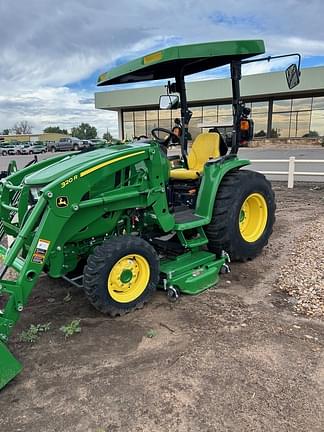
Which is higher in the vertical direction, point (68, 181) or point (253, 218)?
point (68, 181)

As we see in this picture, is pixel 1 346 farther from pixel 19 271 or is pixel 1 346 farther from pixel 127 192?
pixel 127 192

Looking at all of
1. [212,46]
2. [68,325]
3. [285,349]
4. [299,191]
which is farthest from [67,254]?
[299,191]

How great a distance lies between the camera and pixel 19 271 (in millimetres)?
2979

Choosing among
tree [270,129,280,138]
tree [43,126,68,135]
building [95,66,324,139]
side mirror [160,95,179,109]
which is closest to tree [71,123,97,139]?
tree [43,126,68,135]

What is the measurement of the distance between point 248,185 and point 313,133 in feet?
96.9

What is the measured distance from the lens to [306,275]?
433cm

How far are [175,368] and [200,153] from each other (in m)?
2.94

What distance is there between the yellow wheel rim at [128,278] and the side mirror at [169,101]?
87.0 inches

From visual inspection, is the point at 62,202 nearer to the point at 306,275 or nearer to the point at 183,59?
the point at 183,59

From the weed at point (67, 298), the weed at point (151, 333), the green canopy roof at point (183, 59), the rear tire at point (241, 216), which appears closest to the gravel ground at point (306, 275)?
the rear tire at point (241, 216)

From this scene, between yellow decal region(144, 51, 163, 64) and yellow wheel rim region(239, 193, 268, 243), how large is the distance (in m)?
2.06

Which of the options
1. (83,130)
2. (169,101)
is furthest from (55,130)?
(169,101)

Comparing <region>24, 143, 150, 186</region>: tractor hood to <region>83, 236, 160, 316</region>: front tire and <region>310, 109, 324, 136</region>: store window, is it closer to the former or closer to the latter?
<region>83, 236, 160, 316</region>: front tire

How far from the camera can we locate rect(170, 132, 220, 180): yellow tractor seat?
15.6 ft
